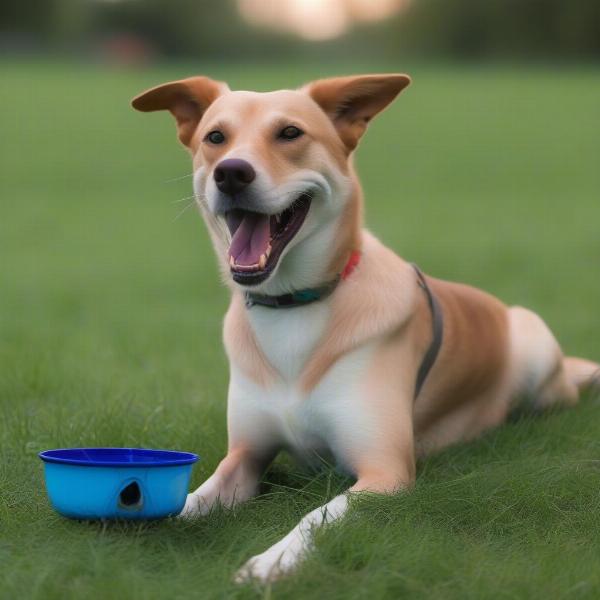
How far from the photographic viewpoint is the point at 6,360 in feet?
23.2

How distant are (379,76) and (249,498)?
171cm

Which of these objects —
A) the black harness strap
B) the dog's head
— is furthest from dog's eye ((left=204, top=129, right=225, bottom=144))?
the black harness strap

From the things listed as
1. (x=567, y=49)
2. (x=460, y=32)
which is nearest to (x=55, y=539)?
(x=567, y=49)

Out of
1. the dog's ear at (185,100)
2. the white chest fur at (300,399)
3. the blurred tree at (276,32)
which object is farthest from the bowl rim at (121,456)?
the blurred tree at (276,32)

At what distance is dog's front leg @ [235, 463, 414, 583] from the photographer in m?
3.36

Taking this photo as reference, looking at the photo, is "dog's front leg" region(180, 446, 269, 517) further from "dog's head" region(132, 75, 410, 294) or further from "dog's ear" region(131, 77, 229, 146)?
"dog's ear" region(131, 77, 229, 146)

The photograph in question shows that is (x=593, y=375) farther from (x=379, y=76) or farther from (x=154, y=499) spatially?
(x=154, y=499)

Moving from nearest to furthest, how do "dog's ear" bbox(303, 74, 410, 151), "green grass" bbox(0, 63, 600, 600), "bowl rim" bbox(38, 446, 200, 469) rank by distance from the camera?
1. "green grass" bbox(0, 63, 600, 600)
2. "bowl rim" bbox(38, 446, 200, 469)
3. "dog's ear" bbox(303, 74, 410, 151)

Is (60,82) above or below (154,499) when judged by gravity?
below


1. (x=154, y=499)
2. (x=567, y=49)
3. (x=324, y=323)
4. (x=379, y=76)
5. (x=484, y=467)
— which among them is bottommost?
(x=567, y=49)

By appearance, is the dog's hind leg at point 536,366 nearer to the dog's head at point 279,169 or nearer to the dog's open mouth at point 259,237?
the dog's head at point 279,169

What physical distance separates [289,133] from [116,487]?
152 cm

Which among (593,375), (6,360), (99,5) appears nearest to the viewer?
(593,375)

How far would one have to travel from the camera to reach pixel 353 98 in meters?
4.74
